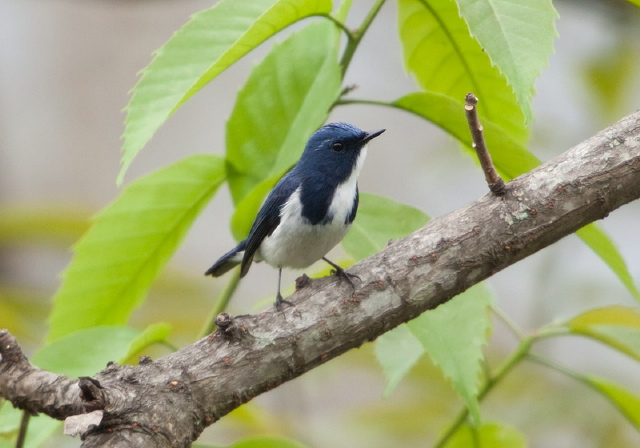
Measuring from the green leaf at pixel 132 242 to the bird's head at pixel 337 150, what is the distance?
0.54 meters

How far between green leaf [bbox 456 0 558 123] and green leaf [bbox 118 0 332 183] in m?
0.39

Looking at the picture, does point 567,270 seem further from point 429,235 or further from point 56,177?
point 56,177

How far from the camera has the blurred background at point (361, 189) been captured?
9.57ft

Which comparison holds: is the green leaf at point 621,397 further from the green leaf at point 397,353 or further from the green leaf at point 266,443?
the green leaf at point 266,443

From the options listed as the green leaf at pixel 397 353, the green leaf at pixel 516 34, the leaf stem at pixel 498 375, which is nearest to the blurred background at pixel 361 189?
the green leaf at pixel 397 353

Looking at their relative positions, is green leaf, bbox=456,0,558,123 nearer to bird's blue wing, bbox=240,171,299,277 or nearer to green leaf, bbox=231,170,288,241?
green leaf, bbox=231,170,288,241

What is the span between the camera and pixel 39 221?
122 inches

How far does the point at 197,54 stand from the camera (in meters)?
1.51

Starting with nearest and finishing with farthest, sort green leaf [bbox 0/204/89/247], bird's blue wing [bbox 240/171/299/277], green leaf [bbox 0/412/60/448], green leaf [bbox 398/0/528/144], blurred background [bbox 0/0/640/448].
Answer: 1. green leaf [bbox 0/412/60/448]
2. green leaf [bbox 398/0/528/144]
3. bird's blue wing [bbox 240/171/299/277]
4. blurred background [bbox 0/0/640/448]
5. green leaf [bbox 0/204/89/247]

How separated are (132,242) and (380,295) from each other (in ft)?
A: 2.45

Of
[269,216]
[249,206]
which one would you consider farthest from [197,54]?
[269,216]

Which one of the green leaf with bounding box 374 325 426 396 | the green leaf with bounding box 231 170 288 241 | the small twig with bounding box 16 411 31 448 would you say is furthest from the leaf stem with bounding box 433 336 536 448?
the small twig with bounding box 16 411 31 448

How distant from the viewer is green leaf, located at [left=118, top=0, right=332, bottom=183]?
1.43m

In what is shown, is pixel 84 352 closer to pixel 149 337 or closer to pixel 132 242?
pixel 149 337
